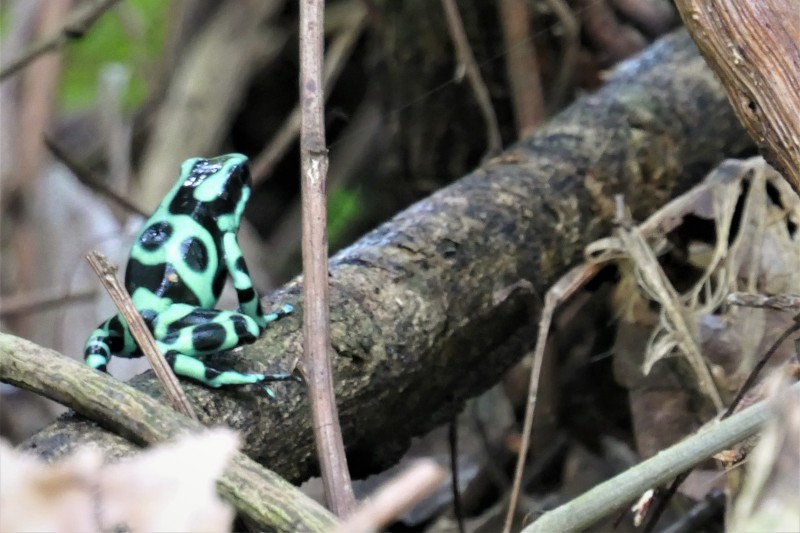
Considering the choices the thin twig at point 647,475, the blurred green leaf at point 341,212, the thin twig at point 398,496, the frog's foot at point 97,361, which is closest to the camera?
the thin twig at point 398,496

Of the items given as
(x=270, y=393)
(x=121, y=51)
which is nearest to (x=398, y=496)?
(x=270, y=393)

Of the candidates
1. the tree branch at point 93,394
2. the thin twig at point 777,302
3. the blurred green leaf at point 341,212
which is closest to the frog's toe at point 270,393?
the tree branch at point 93,394

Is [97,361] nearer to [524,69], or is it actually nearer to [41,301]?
[41,301]

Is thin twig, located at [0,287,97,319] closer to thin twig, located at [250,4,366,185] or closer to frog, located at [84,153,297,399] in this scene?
thin twig, located at [250,4,366,185]

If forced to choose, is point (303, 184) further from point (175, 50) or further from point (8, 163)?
point (175, 50)

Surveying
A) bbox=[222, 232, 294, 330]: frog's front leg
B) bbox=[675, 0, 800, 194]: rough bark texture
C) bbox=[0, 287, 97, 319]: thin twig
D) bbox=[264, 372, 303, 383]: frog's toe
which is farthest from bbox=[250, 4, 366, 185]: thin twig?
bbox=[675, 0, 800, 194]: rough bark texture

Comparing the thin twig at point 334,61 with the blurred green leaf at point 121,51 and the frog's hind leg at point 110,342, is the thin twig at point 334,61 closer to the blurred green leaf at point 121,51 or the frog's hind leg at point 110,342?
the blurred green leaf at point 121,51
